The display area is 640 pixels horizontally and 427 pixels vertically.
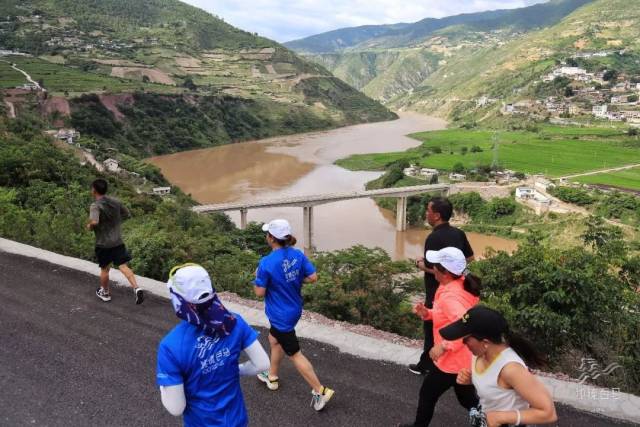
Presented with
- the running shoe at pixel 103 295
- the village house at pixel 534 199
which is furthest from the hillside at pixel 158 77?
the village house at pixel 534 199

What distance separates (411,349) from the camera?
4.71 metres

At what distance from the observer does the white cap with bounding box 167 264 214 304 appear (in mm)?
2215

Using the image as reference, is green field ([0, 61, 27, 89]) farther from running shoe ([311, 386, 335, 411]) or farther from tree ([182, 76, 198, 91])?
running shoe ([311, 386, 335, 411])

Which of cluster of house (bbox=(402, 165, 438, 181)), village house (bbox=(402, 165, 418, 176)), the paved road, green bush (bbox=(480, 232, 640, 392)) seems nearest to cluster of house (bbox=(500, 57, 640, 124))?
cluster of house (bbox=(402, 165, 438, 181))

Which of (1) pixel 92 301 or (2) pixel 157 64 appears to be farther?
(2) pixel 157 64

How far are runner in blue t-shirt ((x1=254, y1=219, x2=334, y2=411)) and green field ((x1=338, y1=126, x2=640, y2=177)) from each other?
45.6 metres

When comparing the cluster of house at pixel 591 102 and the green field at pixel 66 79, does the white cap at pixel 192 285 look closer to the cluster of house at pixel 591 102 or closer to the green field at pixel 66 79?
the green field at pixel 66 79

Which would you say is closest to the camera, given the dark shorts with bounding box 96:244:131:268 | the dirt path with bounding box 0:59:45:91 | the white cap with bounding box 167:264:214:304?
the white cap with bounding box 167:264:214:304

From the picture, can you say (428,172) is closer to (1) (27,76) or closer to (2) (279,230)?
(2) (279,230)

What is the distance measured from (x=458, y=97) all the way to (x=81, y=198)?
133 meters

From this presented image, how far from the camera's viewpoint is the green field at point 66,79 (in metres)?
59.2

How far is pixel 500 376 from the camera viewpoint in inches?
95.5

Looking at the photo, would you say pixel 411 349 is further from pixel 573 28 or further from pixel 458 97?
pixel 573 28

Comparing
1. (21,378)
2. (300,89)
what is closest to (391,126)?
(300,89)
